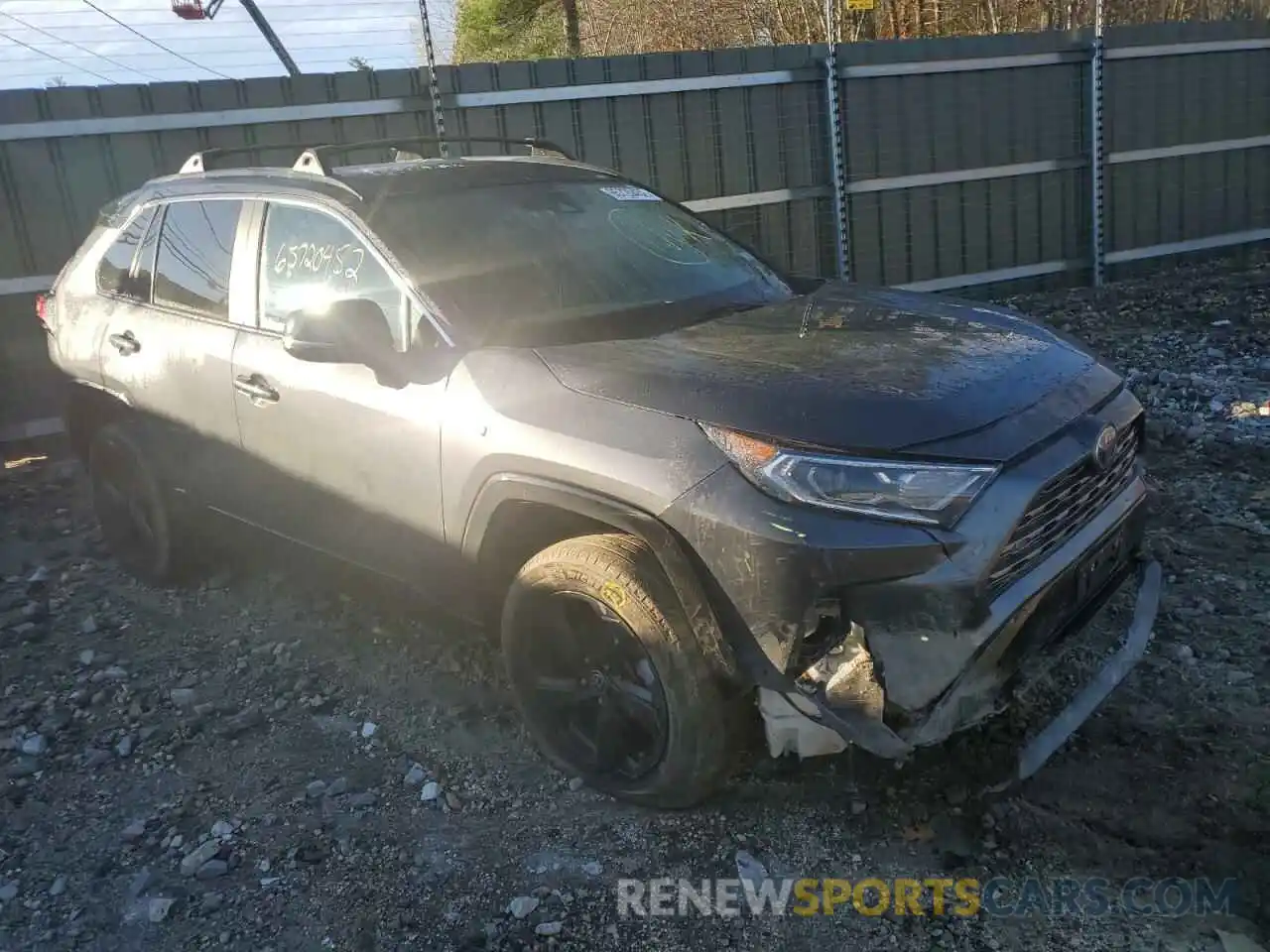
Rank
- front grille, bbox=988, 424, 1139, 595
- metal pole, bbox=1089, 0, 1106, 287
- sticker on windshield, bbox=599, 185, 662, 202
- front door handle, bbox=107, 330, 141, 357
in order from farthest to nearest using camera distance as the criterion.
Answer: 1. metal pole, bbox=1089, 0, 1106, 287
2. front door handle, bbox=107, 330, 141, 357
3. sticker on windshield, bbox=599, 185, 662, 202
4. front grille, bbox=988, 424, 1139, 595

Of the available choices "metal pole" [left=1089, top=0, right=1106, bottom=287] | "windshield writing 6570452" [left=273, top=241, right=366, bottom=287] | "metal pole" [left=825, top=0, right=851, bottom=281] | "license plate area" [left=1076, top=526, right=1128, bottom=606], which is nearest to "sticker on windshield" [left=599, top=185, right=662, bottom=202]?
"windshield writing 6570452" [left=273, top=241, right=366, bottom=287]

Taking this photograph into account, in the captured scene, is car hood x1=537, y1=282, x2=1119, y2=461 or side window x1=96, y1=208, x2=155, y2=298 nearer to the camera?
car hood x1=537, y1=282, x2=1119, y2=461

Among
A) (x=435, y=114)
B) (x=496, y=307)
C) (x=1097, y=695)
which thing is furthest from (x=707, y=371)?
(x=435, y=114)

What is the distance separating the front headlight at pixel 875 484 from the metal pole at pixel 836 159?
6770 millimetres

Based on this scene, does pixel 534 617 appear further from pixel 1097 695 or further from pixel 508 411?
pixel 1097 695

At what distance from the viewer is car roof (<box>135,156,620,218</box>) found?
3.69 meters

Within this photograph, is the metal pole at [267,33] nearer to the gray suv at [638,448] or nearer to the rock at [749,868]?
the gray suv at [638,448]

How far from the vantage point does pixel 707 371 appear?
2.89 m

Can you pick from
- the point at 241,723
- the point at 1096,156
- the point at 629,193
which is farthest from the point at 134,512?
the point at 1096,156

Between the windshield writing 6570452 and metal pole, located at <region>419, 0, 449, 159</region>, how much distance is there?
12.8 ft

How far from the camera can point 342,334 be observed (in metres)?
3.26

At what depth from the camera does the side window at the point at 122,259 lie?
459cm

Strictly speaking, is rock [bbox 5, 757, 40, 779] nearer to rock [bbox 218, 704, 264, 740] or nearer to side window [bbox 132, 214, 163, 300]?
rock [bbox 218, 704, 264, 740]

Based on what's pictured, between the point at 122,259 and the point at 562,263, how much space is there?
87.9 inches
